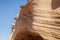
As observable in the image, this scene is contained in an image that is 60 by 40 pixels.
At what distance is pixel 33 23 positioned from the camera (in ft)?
5.72

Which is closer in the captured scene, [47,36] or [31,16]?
[47,36]

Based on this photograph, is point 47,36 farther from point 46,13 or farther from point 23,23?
point 23,23

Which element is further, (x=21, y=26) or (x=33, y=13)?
(x=21, y=26)

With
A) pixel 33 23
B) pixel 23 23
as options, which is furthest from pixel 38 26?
pixel 23 23

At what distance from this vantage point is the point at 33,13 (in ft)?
5.90

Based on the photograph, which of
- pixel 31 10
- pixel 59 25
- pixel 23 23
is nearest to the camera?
pixel 59 25

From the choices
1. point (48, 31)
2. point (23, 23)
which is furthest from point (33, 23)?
point (23, 23)

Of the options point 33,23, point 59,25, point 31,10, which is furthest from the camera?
point 31,10

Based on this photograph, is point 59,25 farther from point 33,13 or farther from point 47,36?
point 33,13

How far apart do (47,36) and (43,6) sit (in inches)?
11.2

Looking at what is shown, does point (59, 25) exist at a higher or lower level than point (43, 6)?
lower

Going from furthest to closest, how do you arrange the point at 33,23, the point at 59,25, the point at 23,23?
the point at 23,23 → the point at 33,23 → the point at 59,25

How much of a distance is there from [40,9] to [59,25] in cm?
24

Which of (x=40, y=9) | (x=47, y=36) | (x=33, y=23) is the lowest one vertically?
(x=47, y=36)
